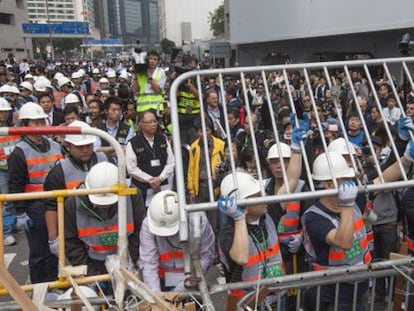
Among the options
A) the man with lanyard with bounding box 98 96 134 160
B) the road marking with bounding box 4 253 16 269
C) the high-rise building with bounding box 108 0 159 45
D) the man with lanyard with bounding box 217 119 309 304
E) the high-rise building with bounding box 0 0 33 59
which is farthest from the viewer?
the high-rise building with bounding box 108 0 159 45

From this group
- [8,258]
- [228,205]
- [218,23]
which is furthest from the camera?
[218,23]

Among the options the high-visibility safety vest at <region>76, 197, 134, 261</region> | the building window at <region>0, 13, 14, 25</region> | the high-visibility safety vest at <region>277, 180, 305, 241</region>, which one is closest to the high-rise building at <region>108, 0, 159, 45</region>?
the building window at <region>0, 13, 14, 25</region>

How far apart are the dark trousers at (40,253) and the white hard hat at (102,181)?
4.60 feet

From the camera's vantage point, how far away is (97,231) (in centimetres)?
323

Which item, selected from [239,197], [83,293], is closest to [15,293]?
[83,293]

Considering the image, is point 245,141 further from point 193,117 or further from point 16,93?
point 16,93

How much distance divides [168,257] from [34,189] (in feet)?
6.42

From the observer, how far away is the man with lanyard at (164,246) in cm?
293

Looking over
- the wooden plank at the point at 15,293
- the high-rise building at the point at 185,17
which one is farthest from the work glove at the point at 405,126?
the high-rise building at the point at 185,17

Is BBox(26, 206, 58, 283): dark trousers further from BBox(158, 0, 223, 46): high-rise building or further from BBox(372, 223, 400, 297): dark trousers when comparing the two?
BBox(158, 0, 223, 46): high-rise building

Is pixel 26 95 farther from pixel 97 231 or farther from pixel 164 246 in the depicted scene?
pixel 164 246

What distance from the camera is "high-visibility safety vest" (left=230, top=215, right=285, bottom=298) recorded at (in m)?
2.80

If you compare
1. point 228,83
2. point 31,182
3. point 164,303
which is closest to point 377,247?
point 164,303

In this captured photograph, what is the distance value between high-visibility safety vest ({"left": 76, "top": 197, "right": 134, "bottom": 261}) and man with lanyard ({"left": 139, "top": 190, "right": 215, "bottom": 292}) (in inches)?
10.5
